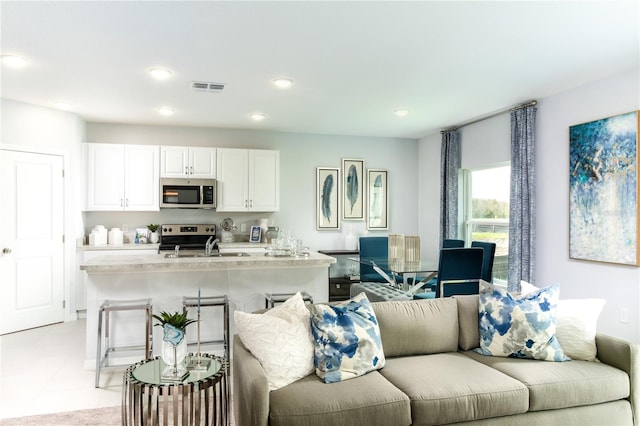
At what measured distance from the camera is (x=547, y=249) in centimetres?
456

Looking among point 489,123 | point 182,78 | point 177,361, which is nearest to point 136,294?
point 177,361

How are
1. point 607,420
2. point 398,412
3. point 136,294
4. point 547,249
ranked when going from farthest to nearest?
point 547,249
point 136,294
point 607,420
point 398,412

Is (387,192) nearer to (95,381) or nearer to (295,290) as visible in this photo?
(295,290)

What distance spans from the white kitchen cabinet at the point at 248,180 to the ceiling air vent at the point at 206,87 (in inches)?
69.3

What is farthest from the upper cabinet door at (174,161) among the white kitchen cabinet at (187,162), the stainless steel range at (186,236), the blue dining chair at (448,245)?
the blue dining chair at (448,245)

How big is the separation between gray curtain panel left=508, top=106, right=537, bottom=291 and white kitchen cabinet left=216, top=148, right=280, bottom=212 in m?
3.12

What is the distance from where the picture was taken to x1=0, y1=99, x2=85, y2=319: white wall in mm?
4891

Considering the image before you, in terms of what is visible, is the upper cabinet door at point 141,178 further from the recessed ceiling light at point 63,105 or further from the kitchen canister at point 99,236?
the recessed ceiling light at point 63,105

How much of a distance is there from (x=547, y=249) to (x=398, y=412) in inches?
125

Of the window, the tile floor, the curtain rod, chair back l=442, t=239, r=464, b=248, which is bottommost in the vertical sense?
the tile floor

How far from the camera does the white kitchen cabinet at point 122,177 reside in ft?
18.6

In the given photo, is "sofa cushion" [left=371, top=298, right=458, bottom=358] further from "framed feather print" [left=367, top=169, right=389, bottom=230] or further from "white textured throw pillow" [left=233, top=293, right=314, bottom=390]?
"framed feather print" [left=367, top=169, right=389, bottom=230]

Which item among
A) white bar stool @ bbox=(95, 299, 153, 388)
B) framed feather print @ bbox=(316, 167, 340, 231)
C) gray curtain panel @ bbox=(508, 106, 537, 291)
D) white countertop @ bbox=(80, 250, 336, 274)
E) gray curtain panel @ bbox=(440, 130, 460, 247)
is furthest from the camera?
framed feather print @ bbox=(316, 167, 340, 231)

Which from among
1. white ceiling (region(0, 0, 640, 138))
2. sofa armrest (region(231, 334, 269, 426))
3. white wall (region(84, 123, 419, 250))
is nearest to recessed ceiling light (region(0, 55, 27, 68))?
white ceiling (region(0, 0, 640, 138))
